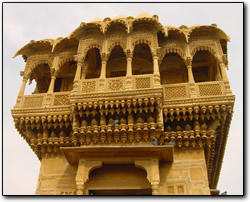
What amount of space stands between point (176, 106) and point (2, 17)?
5299 mm

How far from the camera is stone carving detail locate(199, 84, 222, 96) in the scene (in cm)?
959

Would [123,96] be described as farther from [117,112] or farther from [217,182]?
[217,182]

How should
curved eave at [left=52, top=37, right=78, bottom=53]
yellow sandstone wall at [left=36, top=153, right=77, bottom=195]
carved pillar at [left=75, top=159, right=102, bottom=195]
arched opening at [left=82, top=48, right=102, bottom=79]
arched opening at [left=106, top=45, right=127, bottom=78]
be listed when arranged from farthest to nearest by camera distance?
1. arched opening at [left=106, top=45, right=127, bottom=78]
2. arched opening at [left=82, top=48, right=102, bottom=79]
3. curved eave at [left=52, top=37, right=78, bottom=53]
4. yellow sandstone wall at [left=36, top=153, right=77, bottom=195]
5. carved pillar at [left=75, top=159, right=102, bottom=195]

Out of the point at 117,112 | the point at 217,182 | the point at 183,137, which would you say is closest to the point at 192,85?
the point at 183,137

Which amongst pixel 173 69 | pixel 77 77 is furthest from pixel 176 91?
pixel 77 77

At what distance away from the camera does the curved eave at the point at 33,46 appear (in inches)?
444

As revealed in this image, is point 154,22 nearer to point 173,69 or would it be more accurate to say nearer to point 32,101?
point 173,69

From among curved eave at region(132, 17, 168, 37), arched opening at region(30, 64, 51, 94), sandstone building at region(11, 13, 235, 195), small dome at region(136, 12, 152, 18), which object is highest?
small dome at region(136, 12, 152, 18)

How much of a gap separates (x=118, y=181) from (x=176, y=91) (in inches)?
119

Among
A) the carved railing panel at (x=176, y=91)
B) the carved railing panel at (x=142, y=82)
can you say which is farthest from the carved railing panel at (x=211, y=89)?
the carved railing panel at (x=142, y=82)

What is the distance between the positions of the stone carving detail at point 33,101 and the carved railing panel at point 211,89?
4.76 metres

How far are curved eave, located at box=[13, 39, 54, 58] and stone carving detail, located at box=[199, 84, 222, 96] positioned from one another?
5057 mm

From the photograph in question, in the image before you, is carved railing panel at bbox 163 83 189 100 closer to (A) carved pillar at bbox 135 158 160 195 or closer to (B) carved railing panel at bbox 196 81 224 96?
(B) carved railing panel at bbox 196 81 224 96

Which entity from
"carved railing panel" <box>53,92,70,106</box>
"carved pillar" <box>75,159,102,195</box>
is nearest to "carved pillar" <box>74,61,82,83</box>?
"carved railing panel" <box>53,92,70,106</box>
